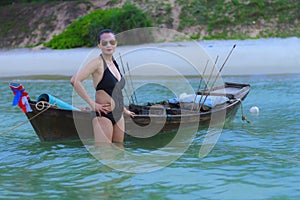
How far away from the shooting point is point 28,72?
21203 mm

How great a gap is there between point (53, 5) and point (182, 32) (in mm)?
10588

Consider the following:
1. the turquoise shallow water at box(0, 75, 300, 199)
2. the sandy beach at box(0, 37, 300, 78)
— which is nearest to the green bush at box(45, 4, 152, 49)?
the sandy beach at box(0, 37, 300, 78)

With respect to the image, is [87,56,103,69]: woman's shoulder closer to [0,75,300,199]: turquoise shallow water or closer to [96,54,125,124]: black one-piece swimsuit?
[96,54,125,124]: black one-piece swimsuit

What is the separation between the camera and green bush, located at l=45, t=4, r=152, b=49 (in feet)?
83.6

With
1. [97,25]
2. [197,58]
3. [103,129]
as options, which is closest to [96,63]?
[103,129]

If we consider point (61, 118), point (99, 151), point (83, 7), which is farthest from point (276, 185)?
point (83, 7)

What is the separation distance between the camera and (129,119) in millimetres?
7238

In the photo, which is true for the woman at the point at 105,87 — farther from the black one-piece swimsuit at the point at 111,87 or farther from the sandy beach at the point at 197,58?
the sandy beach at the point at 197,58

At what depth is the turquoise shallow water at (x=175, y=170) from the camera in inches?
222

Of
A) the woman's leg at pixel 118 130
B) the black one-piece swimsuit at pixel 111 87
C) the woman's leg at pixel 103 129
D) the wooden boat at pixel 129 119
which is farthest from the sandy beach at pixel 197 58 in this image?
the black one-piece swimsuit at pixel 111 87

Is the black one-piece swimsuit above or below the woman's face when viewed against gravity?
below

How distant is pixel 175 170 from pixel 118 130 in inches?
36.1

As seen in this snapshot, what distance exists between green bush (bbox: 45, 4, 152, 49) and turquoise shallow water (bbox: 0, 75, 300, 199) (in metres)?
16.9

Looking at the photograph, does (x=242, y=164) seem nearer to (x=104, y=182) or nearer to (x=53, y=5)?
(x=104, y=182)
